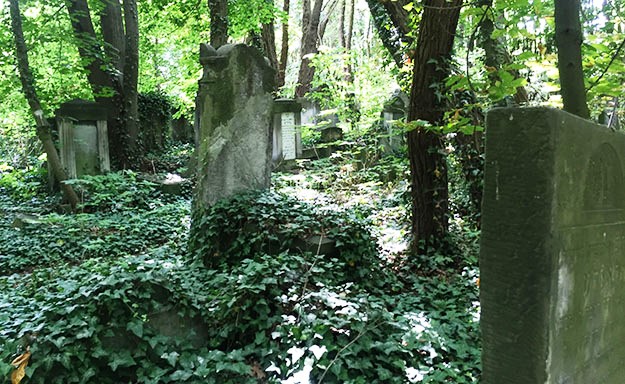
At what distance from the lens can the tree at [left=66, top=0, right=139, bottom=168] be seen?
10.0m

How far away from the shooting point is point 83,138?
9.34 metres

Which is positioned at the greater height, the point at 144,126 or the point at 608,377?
the point at 144,126

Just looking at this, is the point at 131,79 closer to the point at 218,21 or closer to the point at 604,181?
the point at 218,21

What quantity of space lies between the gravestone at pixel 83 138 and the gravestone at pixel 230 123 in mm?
4662

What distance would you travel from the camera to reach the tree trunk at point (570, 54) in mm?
2389

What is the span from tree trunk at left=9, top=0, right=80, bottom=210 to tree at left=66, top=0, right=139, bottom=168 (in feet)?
6.23

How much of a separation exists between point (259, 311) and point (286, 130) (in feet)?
31.0

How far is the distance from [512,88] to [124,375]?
3.15m

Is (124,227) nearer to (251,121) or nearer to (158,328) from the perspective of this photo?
(251,121)

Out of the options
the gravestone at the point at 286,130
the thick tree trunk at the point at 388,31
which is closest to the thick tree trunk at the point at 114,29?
the gravestone at the point at 286,130

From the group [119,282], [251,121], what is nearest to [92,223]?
[251,121]

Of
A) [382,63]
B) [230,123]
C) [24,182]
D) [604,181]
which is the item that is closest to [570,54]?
[604,181]

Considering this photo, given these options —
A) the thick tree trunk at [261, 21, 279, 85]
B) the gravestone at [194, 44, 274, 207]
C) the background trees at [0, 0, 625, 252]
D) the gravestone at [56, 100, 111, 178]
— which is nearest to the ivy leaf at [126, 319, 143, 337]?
the background trees at [0, 0, 625, 252]

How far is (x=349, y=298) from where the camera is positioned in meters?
3.30
